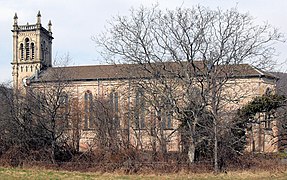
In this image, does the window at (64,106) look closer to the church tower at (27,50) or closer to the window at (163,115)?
the window at (163,115)

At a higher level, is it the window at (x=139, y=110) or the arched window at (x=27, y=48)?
the arched window at (x=27, y=48)

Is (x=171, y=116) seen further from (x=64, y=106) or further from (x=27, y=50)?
(x=27, y=50)

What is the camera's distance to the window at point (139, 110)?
25.3 metres

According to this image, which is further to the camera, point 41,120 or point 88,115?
point 88,115

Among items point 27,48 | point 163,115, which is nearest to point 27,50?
point 27,48

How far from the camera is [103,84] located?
46562 millimetres

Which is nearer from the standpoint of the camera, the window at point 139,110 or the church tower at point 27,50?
the window at point 139,110

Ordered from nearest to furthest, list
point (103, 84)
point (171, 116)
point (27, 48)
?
point (171, 116) < point (103, 84) < point (27, 48)

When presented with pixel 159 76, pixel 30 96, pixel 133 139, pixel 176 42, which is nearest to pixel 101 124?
pixel 133 139

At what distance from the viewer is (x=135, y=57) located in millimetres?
23344

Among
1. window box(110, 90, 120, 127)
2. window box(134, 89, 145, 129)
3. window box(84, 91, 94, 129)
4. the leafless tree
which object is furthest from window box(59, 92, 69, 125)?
window box(134, 89, 145, 129)

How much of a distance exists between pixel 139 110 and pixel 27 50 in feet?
107

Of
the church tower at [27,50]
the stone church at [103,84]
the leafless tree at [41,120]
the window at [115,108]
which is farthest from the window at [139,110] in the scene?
the church tower at [27,50]

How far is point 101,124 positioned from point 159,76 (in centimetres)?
826
